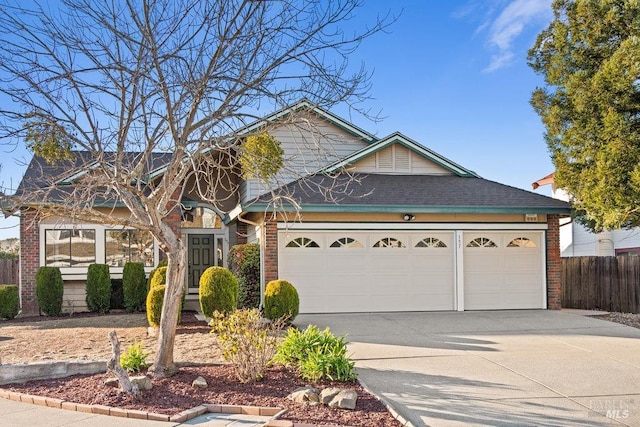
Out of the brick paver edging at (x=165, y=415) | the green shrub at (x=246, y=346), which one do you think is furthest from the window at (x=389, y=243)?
the brick paver edging at (x=165, y=415)

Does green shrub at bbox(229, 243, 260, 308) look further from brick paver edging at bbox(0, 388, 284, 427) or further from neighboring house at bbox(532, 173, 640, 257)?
neighboring house at bbox(532, 173, 640, 257)

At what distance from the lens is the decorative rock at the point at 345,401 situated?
6.05m

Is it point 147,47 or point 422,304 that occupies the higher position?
point 147,47

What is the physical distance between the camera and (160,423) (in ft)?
19.0

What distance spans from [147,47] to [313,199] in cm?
712

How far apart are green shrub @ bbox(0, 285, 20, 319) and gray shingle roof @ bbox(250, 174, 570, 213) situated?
692 cm

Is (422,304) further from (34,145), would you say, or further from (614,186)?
(34,145)

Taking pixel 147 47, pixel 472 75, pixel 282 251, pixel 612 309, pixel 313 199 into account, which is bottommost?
pixel 612 309

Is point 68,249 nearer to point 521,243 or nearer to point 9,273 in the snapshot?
point 9,273

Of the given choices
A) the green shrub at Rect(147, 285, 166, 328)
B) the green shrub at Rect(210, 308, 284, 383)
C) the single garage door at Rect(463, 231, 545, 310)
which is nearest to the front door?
the green shrub at Rect(147, 285, 166, 328)

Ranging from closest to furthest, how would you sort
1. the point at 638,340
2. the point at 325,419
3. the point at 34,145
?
the point at 325,419
the point at 34,145
the point at 638,340

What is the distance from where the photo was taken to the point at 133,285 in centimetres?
1523

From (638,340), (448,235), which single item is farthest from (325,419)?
(448,235)

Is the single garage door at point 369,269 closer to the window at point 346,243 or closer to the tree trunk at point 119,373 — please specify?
the window at point 346,243
